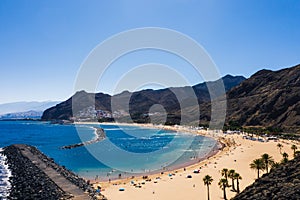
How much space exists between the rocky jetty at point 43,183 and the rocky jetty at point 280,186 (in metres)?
23.1

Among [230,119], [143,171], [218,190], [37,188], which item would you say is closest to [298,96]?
[230,119]

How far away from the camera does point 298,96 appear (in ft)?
389

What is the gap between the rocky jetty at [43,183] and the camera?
34531 mm

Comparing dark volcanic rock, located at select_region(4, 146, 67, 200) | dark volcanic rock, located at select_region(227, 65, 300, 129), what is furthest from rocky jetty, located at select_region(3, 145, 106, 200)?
dark volcanic rock, located at select_region(227, 65, 300, 129)

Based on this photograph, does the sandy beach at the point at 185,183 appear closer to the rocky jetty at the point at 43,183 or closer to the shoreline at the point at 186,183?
the shoreline at the point at 186,183

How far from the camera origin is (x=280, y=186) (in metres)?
14.7

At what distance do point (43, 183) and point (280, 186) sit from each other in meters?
33.7

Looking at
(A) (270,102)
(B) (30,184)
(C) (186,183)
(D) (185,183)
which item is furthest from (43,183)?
(A) (270,102)

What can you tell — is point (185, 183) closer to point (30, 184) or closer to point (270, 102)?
point (30, 184)

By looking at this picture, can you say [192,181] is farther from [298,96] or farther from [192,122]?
[192,122]

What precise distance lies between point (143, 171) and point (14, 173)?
24.3m

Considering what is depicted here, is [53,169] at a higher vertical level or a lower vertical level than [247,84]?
lower

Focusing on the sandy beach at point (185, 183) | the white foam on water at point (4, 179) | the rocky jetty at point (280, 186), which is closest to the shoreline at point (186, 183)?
the sandy beach at point (185, 183)

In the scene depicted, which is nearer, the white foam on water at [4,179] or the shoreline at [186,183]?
the white foam on water at [4,179]
